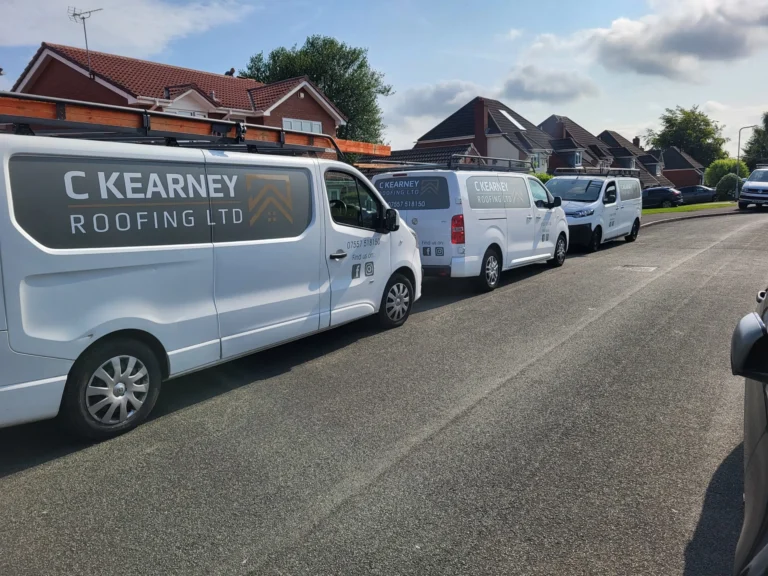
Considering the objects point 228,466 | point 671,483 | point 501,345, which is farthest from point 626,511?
point 501,345

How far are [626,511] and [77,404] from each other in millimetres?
3524

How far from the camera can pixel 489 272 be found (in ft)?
32.3

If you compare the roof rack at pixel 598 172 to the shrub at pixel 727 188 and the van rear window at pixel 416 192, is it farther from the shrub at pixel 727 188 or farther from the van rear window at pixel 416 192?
the shrub at pixel 727 188

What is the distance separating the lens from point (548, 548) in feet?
9.99

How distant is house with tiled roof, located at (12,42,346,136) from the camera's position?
81.1 ft

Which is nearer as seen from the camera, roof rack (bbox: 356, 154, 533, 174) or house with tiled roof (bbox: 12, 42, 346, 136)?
roof rack (bbox: 356, 154, 533, 174)

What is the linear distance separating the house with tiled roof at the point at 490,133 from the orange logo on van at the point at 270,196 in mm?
43398

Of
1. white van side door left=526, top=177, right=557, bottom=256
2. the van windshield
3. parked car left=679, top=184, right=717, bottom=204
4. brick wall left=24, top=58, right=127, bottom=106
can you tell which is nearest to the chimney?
parked car left=679, top=184, right=717, bottom=204

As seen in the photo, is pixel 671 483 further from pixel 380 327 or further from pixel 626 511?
pixel 380 327

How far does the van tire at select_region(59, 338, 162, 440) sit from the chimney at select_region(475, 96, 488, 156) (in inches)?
1852

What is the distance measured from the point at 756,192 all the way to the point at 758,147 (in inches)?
2771

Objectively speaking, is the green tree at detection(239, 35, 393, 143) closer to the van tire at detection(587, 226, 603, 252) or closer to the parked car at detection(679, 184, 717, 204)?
the parked car at detection(679, 184, 717, 204)

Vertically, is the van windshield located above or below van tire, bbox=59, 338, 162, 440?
above

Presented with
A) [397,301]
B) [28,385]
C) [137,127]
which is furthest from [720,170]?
[28,385]
